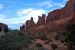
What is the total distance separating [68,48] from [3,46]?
309 inches

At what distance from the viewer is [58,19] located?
7625 centimetres

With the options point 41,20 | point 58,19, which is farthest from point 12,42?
→ point 41,20

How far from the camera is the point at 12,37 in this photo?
30641mm

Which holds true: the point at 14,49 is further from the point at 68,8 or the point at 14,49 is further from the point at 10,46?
the point at 68,8

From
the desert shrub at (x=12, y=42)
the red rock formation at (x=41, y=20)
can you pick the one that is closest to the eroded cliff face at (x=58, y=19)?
the red rock formation at (x=41, y=20)

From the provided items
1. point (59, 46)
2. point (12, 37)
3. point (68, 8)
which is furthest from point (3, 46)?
point (68, 8)

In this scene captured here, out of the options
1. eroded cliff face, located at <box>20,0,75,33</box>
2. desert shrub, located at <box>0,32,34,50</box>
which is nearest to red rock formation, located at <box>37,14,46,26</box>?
eroded cliff face, located at <box>20,0,75,33</box>

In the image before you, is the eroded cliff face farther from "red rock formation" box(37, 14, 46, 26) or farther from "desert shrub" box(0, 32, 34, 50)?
"desert shrub" box(0, 32, 34, 50)

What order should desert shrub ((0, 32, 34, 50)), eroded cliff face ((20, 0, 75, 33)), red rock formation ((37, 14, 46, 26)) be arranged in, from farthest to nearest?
red rock formation ((37, 14, 46, 26)) → eroded cliff face ((20, 0, 75, 33)) → desert shrub ((0, 32, 34, 50))

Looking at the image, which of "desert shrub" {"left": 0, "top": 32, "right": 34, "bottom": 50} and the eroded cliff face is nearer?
"desert shrub" {"left": 0, "top": 32, "right": 34, "bottom": 50}

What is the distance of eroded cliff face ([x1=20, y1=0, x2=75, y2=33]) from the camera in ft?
204

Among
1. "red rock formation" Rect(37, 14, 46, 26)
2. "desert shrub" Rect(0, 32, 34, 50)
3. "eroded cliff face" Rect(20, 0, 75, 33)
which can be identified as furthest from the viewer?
"red rock formation" Rect(37, 14, 46, 26)

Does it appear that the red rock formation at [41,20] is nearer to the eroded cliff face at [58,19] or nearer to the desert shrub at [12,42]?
the eroded cliff face at [58,19]

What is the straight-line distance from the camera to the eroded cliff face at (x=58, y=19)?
62156 millimetres
